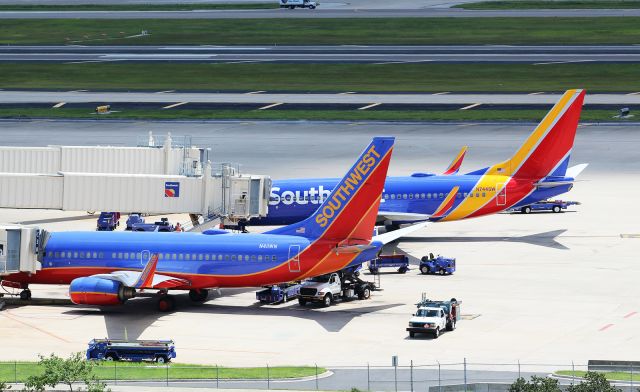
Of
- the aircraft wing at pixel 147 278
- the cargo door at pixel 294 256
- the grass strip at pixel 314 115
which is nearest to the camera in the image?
the aircraft wing at pixel 147 278

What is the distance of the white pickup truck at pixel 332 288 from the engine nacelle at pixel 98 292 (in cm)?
1033

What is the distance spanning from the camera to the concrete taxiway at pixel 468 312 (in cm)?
6738

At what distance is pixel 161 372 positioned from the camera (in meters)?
62.1

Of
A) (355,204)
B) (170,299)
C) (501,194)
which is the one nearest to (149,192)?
(170,299)

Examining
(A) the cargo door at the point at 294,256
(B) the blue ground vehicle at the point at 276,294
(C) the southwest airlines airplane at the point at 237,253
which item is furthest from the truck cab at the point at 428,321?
(B) the blue ground vehicle at the point at 276,294

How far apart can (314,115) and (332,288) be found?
85532 millimetres

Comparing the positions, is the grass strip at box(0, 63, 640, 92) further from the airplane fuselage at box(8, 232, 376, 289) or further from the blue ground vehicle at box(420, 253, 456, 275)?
the airplane fuselage at box(8, 232, 376, 289)

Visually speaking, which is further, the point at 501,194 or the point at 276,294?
the point at 501,194

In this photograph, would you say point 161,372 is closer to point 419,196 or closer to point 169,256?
point 169,256

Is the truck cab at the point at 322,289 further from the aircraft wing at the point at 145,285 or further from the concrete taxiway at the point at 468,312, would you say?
the aircraft wing at the point at 145,285

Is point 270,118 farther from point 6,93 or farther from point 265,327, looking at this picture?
point 265,327

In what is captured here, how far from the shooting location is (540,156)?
10425 cm

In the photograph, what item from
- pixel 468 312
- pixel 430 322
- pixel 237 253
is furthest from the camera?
pixel 237 253

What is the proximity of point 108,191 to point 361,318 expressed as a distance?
27.9 meters
